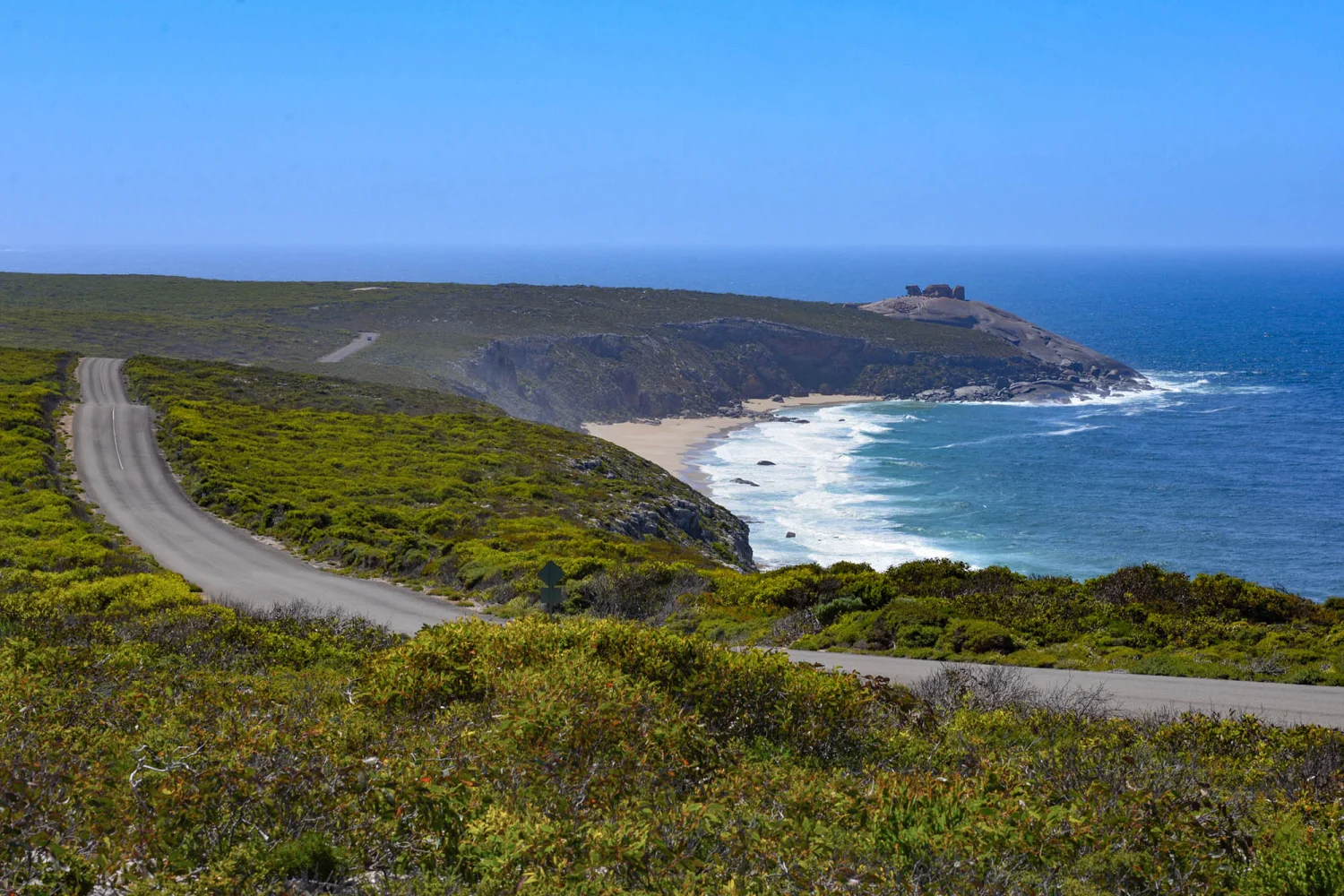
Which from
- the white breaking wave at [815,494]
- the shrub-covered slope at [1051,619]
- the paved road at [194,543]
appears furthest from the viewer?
the white breaking wave at [815,494]

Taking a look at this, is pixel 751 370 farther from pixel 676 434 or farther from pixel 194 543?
pixel 194 543

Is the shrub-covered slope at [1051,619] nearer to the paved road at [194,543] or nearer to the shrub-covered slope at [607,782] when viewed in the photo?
the shrub-covered slope at [607,782]

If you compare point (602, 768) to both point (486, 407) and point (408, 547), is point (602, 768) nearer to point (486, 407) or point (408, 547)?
point (408, 547)

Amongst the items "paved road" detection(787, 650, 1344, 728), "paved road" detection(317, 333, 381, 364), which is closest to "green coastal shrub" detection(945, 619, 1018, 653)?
"paved road" detection(787, 650, 1344, 728)

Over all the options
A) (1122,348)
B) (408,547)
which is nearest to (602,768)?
(408,547)

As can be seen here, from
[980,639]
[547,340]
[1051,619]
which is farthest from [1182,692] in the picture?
[547,340]

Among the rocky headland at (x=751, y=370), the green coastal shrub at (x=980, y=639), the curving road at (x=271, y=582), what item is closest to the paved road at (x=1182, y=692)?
the curving road at (x=271, y=582)

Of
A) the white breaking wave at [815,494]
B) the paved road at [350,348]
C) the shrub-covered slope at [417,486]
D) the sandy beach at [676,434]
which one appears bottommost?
the white breaking wave at [815,494]

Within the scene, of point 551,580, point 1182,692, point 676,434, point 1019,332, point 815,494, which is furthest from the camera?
point 1019,332

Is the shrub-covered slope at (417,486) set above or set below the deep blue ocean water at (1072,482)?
above
